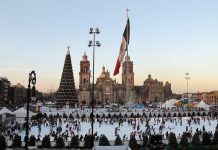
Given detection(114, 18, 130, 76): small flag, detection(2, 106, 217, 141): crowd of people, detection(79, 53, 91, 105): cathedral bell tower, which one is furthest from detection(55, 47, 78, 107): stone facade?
detection(79, 53, 91, 105): cathedral bell tower

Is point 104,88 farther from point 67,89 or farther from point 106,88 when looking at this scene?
point 67,89

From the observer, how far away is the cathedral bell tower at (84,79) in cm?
15862

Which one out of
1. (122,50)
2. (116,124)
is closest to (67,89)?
(116,124)

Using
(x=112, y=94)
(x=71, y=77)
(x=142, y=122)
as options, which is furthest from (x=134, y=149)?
(x=112, y=94)

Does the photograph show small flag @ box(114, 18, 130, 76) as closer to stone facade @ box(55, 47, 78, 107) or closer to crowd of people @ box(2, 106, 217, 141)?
crowd of people @ box(2, 106, 217, 141)

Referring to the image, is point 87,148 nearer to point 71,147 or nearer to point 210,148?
point 71,147

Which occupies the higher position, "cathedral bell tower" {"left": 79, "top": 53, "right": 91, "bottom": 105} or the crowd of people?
"cathedral bell tower" {"left": 79, "top": 53, "right": 91, "bottom": 105}

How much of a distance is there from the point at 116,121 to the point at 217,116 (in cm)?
2334

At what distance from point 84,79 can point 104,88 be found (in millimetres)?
14869

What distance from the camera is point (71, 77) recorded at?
10762cm

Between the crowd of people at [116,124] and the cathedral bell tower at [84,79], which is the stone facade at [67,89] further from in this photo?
the cathedral bell tower at [84,79]

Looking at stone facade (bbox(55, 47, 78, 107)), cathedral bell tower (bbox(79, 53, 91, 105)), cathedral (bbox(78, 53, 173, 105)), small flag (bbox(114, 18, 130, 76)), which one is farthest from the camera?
cathedral (bbox(78, 53, 173, 105))

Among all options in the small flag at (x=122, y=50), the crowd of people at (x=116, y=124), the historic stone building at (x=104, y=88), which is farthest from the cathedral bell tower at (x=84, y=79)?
the small flag at (x=122, y=50)

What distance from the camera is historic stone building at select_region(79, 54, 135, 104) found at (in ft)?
523
